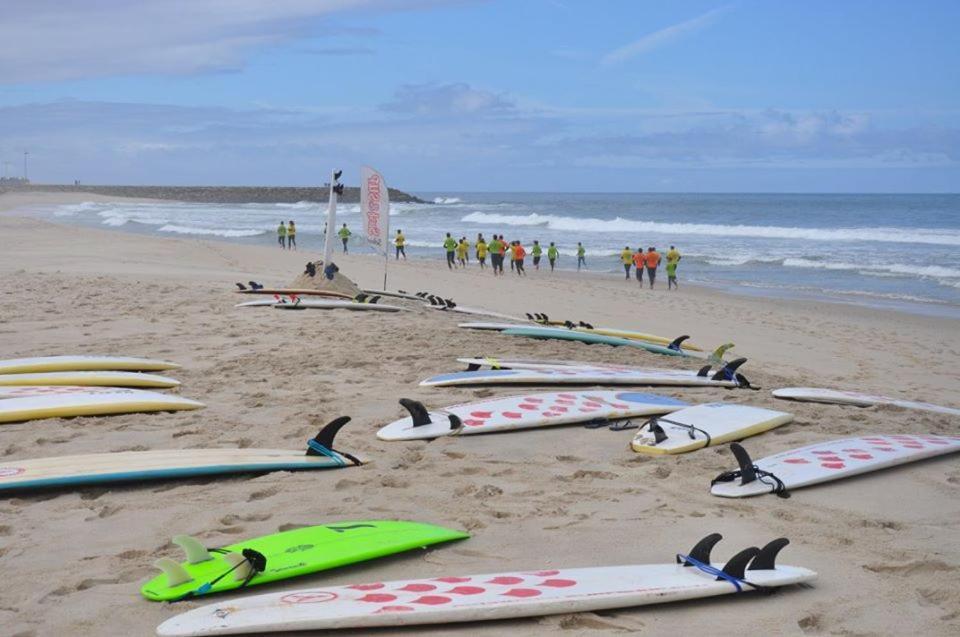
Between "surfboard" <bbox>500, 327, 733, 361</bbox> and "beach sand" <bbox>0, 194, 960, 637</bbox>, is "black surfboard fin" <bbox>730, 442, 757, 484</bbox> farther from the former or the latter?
"surfboard" <bbox>500, 327, 733, 361</bbox>

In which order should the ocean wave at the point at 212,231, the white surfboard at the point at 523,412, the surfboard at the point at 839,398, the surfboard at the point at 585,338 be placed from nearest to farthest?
the white surfboard at the point at 523,412, the surfboard at the point at 839,398, the surfboard at the point at 585,338, the ocean wave at the point at 212,231

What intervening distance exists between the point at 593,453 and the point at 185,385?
10.5 feet

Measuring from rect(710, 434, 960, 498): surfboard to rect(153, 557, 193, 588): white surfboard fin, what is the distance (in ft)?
8.17

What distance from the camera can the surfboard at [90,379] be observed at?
6.71 m

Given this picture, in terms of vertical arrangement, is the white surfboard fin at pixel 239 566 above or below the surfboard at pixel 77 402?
below

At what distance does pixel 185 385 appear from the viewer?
7.08 m

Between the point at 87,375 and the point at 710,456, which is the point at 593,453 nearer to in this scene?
the point at 710,456

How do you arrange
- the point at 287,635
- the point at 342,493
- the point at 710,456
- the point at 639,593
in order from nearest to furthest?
the point at 287,635
the point at 639,593
the point at 342,493
the point at 710,456

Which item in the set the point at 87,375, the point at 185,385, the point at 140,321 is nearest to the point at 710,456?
the point at 185,385

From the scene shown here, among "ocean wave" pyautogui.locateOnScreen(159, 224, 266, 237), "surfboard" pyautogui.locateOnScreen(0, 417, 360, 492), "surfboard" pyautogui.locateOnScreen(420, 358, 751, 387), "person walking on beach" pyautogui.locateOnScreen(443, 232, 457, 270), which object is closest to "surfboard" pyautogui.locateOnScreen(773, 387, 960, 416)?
"surfboard" pyautogui.locateOnScreen(420, 358, 751, 387)

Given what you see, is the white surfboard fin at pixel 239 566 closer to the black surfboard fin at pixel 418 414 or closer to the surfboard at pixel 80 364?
the black surfboard fin at pixel 418 414

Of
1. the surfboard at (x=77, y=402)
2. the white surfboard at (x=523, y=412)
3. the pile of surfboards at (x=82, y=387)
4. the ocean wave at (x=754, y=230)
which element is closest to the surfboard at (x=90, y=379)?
the pile of surfboards at (x=82, y=387)

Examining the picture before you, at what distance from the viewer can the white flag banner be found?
12422 mm

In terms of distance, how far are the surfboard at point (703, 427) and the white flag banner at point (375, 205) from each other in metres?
6.81
